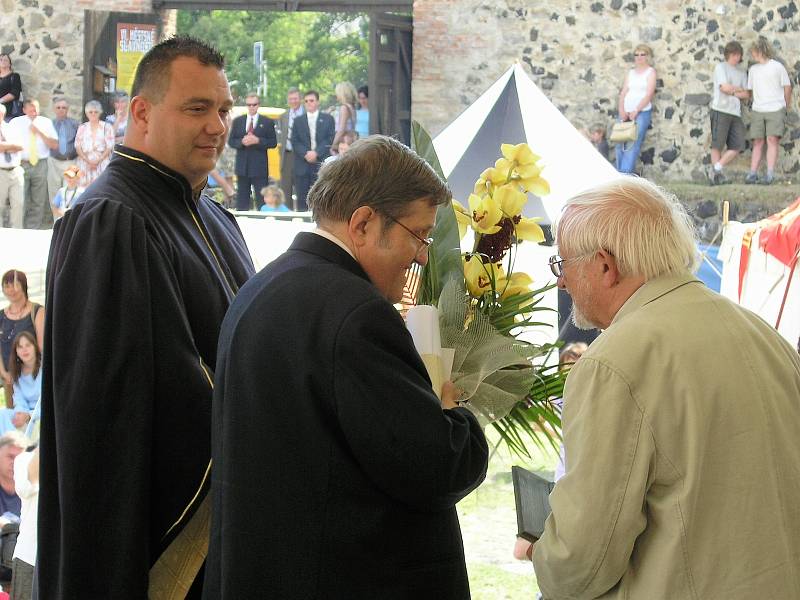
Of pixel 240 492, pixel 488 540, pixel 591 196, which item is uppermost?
pixel 591 196

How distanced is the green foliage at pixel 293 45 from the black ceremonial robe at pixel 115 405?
22.3 metres

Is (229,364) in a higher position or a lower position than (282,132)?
lower

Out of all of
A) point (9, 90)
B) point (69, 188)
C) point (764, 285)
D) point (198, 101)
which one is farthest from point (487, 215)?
point (9, 90)

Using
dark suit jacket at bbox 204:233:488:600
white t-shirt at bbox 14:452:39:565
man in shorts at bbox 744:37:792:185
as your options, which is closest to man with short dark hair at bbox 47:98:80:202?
man in shorts at bbox 744:37:792:185

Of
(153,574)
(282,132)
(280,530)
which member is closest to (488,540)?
(153,574)

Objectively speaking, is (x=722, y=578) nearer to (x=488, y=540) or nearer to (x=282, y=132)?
(x=488, y=540)

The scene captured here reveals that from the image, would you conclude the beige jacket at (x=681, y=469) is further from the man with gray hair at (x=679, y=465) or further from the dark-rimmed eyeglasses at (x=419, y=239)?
the dark-rimmed eyeglasses at (x=419, y=239)

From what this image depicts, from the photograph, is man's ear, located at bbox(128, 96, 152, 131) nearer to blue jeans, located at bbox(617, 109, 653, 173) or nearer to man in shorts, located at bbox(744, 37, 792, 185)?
blue jeans, located at bbox(617, 109, 653, 173)

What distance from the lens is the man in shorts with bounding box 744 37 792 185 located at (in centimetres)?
1237

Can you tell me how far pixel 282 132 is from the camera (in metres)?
13.9

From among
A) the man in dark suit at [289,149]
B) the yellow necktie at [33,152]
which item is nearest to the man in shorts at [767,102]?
the man in dark suit at [289,149]

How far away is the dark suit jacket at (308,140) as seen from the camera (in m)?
13.4

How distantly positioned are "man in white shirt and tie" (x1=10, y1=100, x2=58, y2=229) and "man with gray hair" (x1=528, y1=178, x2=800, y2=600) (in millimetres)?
12537

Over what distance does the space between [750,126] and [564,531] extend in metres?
11.9
